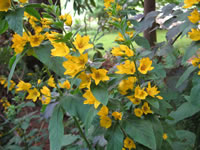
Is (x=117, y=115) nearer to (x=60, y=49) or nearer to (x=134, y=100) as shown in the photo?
(x=134, y=100)

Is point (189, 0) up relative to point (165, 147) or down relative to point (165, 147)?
up

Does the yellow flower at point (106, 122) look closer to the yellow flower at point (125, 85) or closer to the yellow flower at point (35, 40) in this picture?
the yellow flower at point (125, 85)

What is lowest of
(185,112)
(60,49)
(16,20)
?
(185,112)

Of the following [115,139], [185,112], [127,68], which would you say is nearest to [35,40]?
[127,68]

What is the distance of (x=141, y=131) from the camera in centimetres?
61

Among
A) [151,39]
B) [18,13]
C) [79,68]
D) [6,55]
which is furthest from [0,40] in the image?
[79,68]

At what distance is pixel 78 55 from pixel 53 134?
1.18 ft

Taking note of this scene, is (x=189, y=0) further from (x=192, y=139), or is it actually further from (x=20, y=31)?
(x=192, y=139)

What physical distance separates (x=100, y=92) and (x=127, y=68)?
0.15m

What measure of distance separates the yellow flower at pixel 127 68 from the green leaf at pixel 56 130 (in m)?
0.33

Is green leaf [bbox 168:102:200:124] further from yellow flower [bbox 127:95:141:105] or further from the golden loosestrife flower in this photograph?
the golden loosestrife flower

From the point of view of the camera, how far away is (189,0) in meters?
0.79

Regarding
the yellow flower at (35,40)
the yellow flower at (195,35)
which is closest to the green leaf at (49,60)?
the yellow flower at (35,40)

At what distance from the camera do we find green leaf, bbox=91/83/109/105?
518 millimetres
